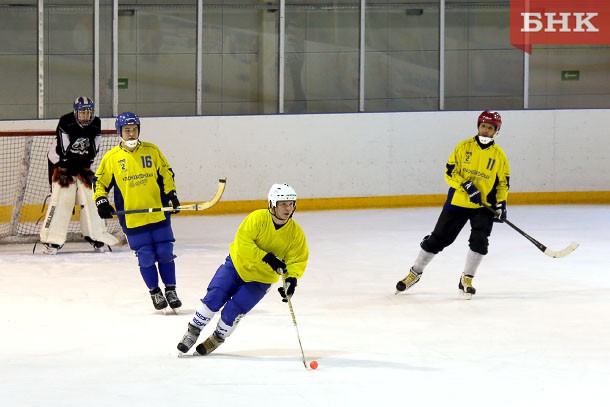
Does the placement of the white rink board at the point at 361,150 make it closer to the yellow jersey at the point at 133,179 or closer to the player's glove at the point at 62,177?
the player's glove at the point at 62,177

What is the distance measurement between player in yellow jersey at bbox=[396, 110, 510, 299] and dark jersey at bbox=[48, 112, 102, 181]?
2841mm

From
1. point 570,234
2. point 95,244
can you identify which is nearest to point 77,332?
point 95,244

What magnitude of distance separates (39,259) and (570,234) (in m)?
4.18

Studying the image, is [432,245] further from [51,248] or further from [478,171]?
[51,248]

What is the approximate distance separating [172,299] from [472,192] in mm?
1814

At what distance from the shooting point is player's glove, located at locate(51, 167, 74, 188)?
9383mm

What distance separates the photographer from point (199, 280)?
8219 millimetres

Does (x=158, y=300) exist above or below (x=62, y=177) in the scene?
below

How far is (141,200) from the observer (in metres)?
7.05

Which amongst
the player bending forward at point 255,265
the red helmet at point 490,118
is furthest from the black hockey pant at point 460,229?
the player bending forward at point 255,265

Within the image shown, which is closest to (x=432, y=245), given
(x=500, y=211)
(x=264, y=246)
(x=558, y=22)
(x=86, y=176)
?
(x=500, y=211)

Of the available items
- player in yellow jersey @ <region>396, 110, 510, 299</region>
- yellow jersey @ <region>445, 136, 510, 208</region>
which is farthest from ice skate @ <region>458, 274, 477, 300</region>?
yellow jersey @ <region>445, 136, 510, 208</region>

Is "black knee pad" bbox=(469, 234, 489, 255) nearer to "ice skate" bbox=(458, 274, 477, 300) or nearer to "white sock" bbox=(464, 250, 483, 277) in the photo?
"white sock" bbox=(464, 250, 483, 277)

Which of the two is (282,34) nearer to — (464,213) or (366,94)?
(366,94)
